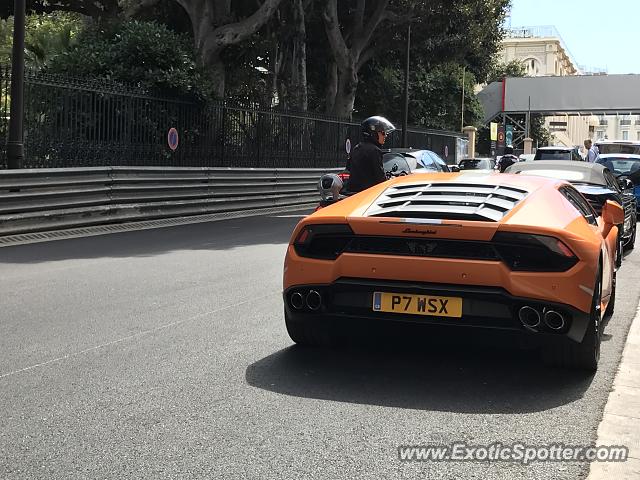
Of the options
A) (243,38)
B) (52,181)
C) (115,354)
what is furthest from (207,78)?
(115,354)

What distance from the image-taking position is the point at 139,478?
3.55m

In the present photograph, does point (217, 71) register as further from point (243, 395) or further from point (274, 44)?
point (243, 395)

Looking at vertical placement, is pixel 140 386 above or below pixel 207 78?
below

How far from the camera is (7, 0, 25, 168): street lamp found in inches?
529

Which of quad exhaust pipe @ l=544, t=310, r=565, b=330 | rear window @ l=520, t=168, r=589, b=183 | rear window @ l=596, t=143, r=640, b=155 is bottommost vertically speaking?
quad exhaust pipe @ l=544, t=310, r=565, b=330

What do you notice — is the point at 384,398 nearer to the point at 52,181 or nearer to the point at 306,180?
the point at 52,181

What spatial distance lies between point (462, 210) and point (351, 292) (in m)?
0.86

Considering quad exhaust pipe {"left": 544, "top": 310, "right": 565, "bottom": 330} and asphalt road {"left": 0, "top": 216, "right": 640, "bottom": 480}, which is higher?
quad exhaust pipe {"left": 544, "top": 310, "right": 565, "bottom": 330}

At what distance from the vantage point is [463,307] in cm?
496

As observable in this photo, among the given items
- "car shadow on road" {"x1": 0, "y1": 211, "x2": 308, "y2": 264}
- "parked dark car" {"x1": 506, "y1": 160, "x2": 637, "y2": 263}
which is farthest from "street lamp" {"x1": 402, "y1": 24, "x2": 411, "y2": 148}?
"parked dark car" {"x1": 506, "y1": 160, "x2": 637, "y2": 263}

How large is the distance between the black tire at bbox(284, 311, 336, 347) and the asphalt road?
0.31ft

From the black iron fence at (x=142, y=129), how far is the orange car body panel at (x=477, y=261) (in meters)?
10.1

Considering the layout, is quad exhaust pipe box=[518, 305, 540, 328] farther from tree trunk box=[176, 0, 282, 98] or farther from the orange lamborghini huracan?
tree trunk box=[176, 0, 282, 98]

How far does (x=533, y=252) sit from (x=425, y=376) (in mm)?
1041
